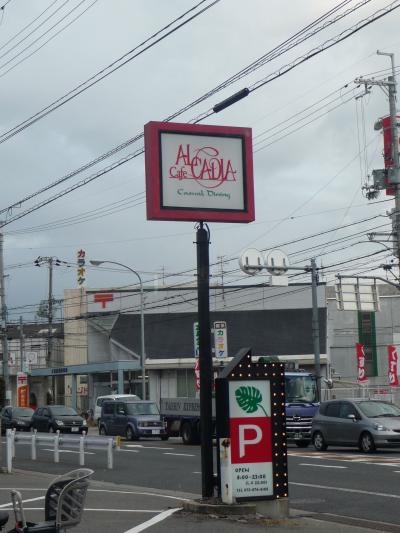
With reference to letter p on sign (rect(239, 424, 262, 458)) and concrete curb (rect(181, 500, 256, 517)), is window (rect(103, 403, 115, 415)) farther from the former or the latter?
letter p on sign (rect(239, 424, 262, 458))

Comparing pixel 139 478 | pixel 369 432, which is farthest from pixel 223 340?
pixel 139 478

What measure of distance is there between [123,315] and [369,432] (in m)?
40.7

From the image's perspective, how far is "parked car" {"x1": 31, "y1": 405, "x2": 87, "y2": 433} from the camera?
42.7 metres

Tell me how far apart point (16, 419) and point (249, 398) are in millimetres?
37066

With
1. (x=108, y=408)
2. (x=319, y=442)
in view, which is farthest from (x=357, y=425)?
(x=108, y=408)

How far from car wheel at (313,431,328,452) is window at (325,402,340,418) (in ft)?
2.35

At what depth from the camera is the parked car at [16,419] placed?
153 ft

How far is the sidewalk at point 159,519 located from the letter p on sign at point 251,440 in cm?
79

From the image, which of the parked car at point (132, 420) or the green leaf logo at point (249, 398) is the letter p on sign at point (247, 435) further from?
the parked car at point (132, 420)

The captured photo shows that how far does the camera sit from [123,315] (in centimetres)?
6569

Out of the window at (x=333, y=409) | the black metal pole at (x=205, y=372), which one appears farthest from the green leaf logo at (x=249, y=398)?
the window at (x=333, y=409)

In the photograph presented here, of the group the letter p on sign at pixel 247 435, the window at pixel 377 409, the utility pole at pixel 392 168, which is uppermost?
the utility pole at pixel 392 168

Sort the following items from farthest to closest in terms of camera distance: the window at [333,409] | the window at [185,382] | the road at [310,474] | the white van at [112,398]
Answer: the window at [185,382] → the white van at [112,398] → the window at [333,409] → the road at [310,474]

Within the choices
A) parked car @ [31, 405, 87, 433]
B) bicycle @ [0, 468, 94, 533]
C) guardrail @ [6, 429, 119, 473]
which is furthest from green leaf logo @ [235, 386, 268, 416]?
parked car @ [31, 405, 87, 433]
